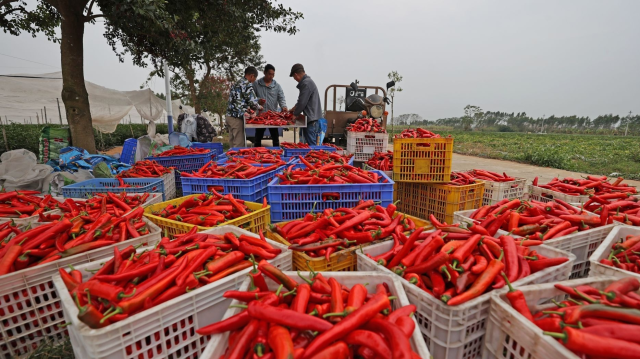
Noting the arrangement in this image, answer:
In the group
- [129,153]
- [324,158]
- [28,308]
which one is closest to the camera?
[28,308]

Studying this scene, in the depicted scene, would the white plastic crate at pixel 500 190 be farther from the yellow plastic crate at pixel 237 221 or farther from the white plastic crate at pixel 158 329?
the white plastic crate at pixel 158 329

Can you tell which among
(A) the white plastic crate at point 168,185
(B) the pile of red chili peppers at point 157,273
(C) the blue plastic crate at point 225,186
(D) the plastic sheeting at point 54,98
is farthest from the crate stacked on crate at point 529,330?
(D) the plastic sheeting at point 54,98

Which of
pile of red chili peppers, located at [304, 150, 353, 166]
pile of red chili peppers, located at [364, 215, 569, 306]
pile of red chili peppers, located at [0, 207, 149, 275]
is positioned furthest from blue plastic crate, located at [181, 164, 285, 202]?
pile of red chili peppers, located at [364, 215, 569, 306]

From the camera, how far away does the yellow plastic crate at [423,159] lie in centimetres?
470

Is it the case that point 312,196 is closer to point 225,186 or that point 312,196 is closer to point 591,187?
point 225,186

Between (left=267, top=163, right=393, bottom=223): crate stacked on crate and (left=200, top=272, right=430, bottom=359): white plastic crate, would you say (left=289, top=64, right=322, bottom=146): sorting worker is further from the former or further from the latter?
(left=200, top=272, right=430, bottom=359): white plastic crate

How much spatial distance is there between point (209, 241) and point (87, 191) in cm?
351

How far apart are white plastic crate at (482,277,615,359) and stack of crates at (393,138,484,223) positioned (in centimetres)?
280

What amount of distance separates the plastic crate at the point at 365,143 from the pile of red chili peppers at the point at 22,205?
5.45m

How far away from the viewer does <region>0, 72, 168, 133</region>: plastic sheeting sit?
1723cm

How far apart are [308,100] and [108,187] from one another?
545cm

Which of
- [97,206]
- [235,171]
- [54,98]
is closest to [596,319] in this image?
[235,171]

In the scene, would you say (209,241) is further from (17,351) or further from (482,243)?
(482,243)

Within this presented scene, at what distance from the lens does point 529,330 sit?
148 centimetres
